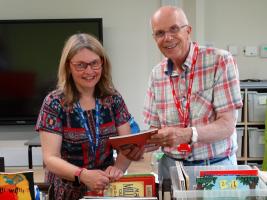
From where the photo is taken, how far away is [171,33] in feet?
6.10

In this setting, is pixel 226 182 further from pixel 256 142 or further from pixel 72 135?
pixel 256 142

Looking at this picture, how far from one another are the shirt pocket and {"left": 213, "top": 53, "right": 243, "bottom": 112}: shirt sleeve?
0.03m

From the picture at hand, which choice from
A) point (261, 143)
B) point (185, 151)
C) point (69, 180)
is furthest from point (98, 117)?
point (261, 143)

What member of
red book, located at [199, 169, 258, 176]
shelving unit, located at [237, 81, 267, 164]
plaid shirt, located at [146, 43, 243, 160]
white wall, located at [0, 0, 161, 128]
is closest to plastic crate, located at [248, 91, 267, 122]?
shelving unit, located at [237, 81, 267, 164]

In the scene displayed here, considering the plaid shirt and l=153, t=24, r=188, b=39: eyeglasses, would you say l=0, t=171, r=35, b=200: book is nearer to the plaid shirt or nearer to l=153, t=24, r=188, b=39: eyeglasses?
the plaid shirt

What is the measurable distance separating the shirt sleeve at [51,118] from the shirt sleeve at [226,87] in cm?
71

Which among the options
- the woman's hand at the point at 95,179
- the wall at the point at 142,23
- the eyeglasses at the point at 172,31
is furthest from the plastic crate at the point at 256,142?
the woman's hand at the point at 95,179

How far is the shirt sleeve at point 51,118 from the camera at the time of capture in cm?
162

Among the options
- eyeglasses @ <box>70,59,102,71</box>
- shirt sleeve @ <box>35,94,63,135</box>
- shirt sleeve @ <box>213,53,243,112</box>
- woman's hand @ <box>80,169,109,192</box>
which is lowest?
woman's hand @ <box>80,169,109,192</box>

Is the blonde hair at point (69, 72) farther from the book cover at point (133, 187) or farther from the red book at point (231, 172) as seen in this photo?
the red book at point (231, 172)

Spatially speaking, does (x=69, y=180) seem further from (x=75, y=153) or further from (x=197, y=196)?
(x=197, y=196)

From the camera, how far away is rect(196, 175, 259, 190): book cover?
1.26 m

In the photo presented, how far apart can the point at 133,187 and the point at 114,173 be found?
5.5 inches

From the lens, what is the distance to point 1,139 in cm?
489
